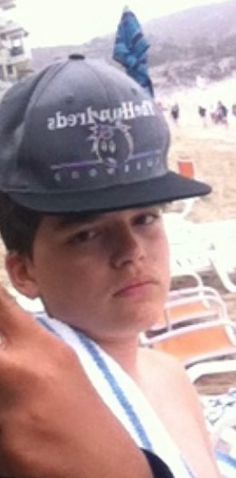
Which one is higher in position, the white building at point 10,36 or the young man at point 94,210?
the young man at point 94,210

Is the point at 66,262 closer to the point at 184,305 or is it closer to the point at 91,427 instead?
the point at 91,427

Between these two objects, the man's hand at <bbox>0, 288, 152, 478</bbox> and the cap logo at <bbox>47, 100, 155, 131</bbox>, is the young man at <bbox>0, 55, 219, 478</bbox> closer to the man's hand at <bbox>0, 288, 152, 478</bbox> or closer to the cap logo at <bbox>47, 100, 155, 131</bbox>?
the cap logo at <bbox>47, 100, 155, 131</bbox>

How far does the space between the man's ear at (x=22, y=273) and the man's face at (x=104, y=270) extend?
27 millimetres

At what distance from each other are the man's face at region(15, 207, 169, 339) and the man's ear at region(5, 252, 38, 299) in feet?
0.09

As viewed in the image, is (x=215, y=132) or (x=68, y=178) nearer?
(x=68, y=178)

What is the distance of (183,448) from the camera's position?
0.68m

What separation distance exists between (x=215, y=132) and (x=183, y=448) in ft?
17.3

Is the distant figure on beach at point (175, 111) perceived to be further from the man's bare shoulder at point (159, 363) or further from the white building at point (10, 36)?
the man's bare shoulder at point (159, 363)

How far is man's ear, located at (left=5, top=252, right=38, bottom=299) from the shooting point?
67cm

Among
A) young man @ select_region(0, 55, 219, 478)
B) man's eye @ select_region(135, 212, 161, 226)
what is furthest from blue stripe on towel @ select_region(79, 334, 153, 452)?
man's eye @ select_region(135, 212, 161, 226)

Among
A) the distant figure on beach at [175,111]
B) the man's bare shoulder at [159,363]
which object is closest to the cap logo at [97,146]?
the man's bare shoulder at [159,363]

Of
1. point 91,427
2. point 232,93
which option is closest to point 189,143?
point 232,93

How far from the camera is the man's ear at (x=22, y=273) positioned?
2.20 feet

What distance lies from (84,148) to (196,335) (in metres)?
1.79
